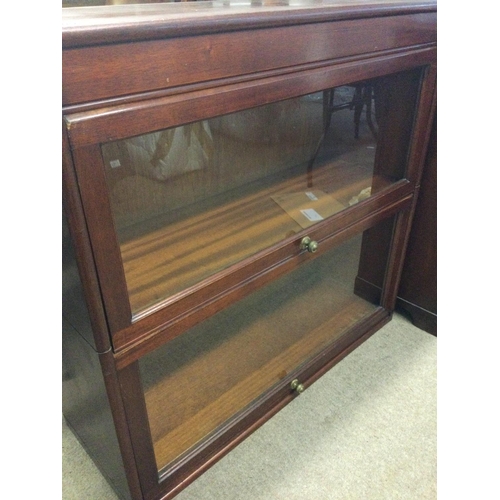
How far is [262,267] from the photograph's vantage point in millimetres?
761

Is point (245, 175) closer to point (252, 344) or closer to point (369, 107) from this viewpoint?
point (369, 107)

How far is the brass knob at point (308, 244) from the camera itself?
810mm

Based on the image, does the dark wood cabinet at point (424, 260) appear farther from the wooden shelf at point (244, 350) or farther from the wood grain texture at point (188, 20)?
the wood grain texture at point (188, 20)


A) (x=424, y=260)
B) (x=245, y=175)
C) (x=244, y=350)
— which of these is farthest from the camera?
(x=424, y=260)

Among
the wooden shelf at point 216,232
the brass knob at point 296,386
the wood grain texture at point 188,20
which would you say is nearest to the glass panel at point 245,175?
the wooden shelf at point 216,232

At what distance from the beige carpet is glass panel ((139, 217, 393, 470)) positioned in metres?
0.09

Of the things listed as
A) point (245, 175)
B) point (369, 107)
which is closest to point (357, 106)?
point (369, 107)

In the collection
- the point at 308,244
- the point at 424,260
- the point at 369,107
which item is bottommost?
the point at 424,260

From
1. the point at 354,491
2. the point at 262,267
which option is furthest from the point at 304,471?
the point at 262,267

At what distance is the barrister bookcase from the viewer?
51 cm

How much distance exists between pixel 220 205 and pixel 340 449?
55 centimetres

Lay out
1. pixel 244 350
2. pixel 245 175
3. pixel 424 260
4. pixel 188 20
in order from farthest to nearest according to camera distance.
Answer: pixel 424 260, pixel 244 350, pixel 245 175, pixel 188 20

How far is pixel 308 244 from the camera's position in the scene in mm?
813

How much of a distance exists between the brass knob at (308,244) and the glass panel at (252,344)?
0.10m
